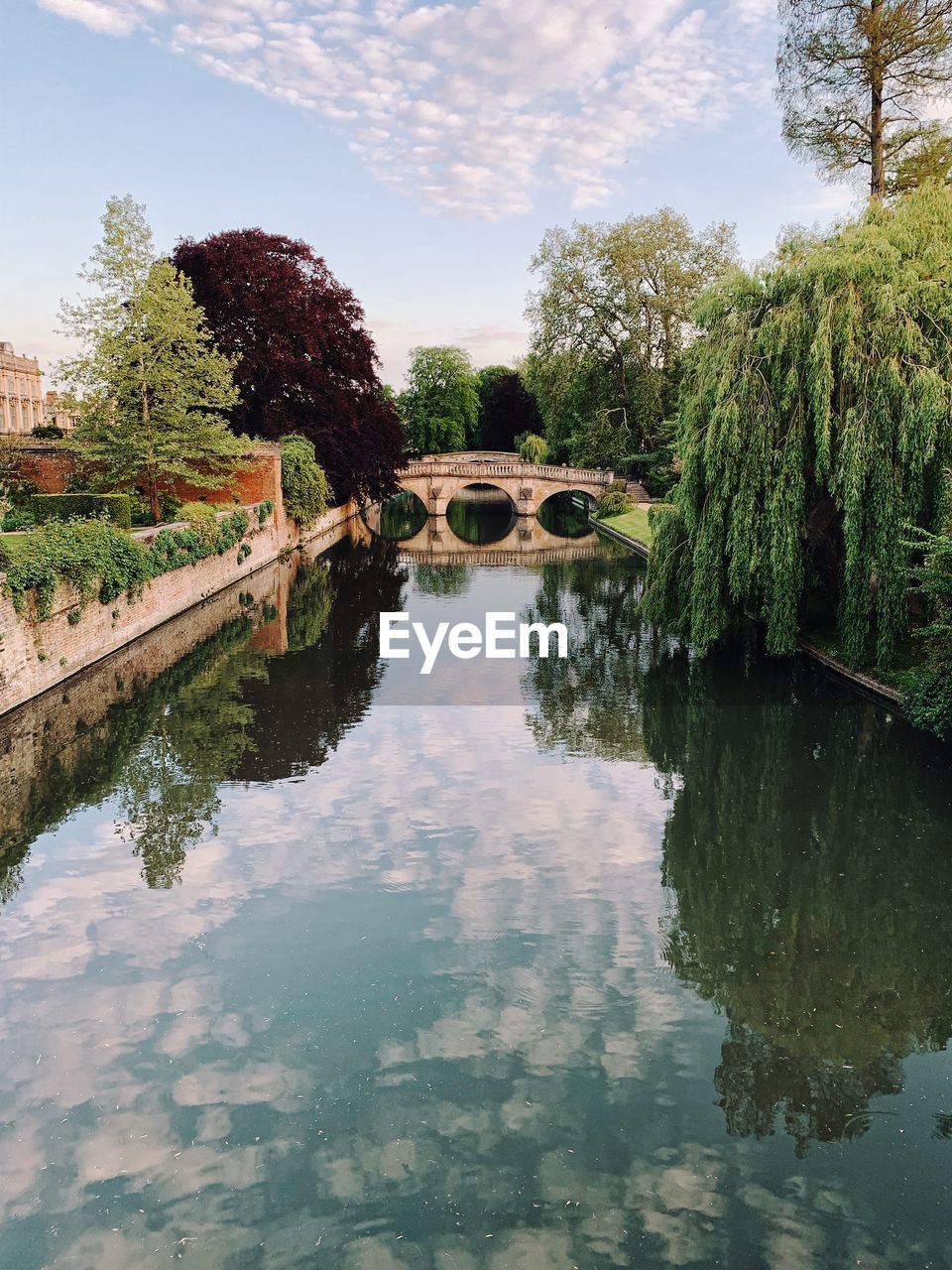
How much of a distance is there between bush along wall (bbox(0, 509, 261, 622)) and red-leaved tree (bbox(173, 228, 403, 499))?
52.1ft

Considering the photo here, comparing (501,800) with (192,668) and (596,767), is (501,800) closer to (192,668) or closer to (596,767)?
(596,767)

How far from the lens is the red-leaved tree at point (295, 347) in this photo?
125 ft

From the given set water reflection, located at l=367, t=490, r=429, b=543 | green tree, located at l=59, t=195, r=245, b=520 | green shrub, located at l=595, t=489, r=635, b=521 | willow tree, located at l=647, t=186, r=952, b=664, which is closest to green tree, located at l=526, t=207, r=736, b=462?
green shrub, located at l=595, t=489, r=635, b=521

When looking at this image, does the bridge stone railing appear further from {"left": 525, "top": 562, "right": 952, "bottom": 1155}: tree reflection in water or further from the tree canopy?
{"left": 525, "top": 562, "right": 952, "bottom": 1155}: tree reflection in water

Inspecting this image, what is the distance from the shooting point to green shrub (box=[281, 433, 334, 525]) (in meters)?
37.9

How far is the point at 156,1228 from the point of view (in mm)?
5266

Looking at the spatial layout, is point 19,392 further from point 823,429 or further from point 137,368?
point 823,429

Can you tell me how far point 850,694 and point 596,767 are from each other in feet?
19.2

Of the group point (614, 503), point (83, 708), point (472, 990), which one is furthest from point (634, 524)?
point (472, 990)

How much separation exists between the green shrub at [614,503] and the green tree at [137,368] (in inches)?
1048

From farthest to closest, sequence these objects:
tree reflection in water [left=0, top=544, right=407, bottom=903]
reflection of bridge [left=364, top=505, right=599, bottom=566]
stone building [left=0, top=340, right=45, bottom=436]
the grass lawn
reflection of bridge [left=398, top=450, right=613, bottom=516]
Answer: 1. stone building [left=0, top=340, right=45, bottom=436]
2. reflection of bridge [left=398, top=450, right=613, bottom=516]
3. the grass lawn
4. reflection of bridge [left=364, top=505, right=599, bottom=566]
5. tree reflection in water [left=0, top=544, right=407, bottom=903]

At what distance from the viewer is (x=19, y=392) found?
84125 millimetres

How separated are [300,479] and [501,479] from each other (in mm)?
20925

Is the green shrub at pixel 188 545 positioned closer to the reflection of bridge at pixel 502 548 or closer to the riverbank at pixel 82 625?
the riverbank at pixel 82 625
